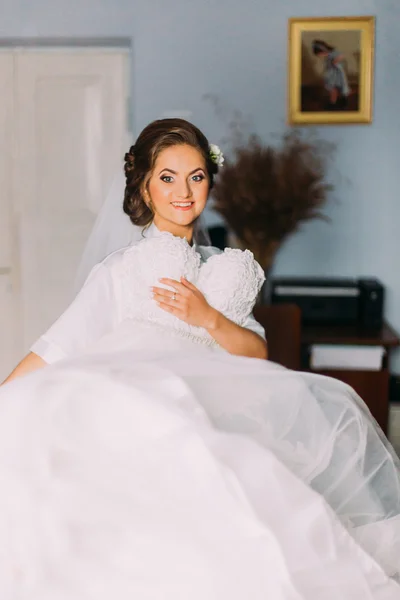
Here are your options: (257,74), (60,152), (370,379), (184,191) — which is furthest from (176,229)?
(60,152)

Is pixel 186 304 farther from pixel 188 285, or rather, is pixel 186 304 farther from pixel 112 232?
pixel 112 232

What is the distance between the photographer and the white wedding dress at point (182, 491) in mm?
1437

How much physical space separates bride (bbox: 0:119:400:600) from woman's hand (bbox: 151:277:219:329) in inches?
5.2

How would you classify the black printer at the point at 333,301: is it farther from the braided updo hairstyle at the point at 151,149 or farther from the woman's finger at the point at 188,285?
the woman's finger at the point at 188,285

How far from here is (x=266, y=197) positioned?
145 inches

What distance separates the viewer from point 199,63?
162 inches

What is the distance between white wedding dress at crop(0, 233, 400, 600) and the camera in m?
1.44

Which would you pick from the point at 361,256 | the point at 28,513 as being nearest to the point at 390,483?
the point at 28,513

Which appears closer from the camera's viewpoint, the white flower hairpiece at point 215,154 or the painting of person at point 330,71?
the white flower hairpiece at point 215,154

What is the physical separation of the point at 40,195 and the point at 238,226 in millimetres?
1281

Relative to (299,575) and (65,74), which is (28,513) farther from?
(65,74)

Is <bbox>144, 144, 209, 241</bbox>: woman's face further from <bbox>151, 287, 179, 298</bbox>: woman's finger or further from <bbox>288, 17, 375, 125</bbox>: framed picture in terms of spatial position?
<bbox>288, 17, 375, 125</bbox>: framed picture

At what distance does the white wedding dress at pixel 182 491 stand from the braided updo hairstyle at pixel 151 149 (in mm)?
607

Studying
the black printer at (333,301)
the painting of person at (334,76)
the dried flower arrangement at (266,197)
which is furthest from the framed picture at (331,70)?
the black printer at (333,301)
